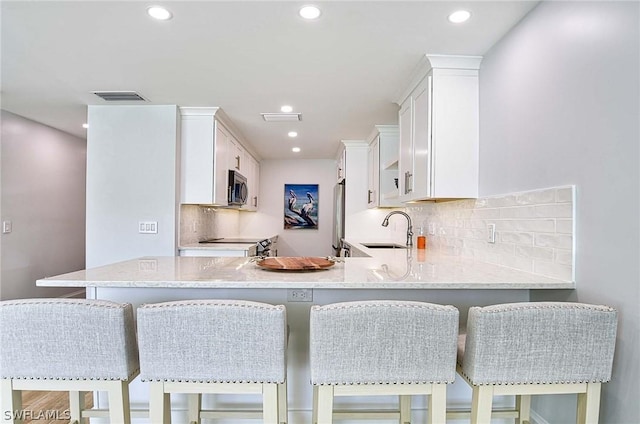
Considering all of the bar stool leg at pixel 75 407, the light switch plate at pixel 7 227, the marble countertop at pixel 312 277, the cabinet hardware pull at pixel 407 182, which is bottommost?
the bar stool leg at pixel 75 407

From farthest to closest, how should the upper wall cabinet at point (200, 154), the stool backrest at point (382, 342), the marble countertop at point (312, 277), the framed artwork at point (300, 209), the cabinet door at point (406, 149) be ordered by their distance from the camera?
the framed artwork at point (300, 209) < the upper wall cabinet at point (200, 154) < the cabinet door at point (406, 149) < the marble countertop at point (312, 277) < the stool backrest at point (382, 342)

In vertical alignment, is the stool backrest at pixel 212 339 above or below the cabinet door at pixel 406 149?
below

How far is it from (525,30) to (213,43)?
1.70 m

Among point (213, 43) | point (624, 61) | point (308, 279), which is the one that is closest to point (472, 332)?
point (308, 279)

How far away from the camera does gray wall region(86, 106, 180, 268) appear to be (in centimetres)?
324

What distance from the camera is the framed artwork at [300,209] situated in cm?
610

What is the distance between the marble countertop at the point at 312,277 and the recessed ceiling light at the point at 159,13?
1.28m

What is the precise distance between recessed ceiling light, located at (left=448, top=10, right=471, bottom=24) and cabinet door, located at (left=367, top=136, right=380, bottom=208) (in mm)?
2194

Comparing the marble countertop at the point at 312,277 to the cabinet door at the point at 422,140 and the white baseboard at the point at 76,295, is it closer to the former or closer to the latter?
the cabinet door at the point at 422,140

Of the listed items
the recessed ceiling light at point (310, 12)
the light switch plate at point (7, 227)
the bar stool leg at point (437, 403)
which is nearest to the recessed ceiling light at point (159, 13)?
the recessed ceiling light at point (310, 12)

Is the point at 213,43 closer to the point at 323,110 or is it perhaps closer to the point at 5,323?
the point at 323,110

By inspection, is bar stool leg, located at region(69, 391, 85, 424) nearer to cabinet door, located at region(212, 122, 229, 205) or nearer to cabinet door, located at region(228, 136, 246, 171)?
cabinet door, located at region(212, 122, 229, 205)

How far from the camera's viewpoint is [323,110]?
3355 mm

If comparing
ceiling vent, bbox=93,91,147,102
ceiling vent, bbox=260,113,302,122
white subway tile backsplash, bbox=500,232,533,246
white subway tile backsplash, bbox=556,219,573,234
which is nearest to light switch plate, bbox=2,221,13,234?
ceiling vent, bbox=93,91,147,102
